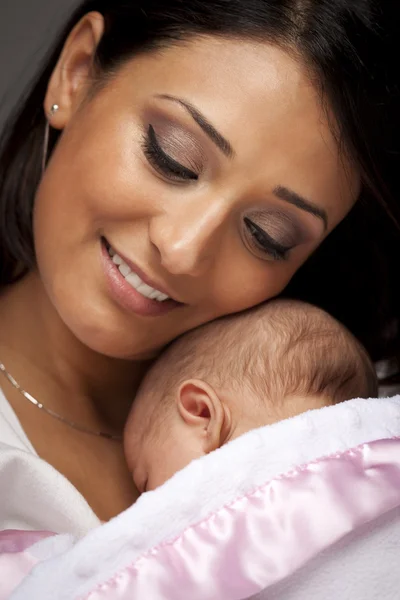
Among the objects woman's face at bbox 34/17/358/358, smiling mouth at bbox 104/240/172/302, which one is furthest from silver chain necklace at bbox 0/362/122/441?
smiling mouth at bbox 104/240/172/302

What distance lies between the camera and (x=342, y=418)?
127 centimetres

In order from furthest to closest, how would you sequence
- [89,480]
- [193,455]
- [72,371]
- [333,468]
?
[72,371]
[89,480]
[193,455]
[333,468]

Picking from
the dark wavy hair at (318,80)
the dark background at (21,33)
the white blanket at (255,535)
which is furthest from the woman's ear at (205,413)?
the dark background at (21,33)

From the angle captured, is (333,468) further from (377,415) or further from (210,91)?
(210,91)

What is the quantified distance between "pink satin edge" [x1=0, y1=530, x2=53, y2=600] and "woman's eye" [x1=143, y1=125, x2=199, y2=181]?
59cm

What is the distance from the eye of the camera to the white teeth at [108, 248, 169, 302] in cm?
151

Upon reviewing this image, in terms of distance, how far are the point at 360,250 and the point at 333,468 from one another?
874mm

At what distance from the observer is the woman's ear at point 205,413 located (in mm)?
1380

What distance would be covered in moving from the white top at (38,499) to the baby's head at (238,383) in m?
0.12

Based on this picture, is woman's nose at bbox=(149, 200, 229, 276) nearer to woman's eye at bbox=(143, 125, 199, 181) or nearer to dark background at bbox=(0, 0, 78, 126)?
woman's eye at bbox=(143, 125, 199, 181)

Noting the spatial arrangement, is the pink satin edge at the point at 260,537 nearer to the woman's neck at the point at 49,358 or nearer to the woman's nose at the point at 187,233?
the woman's nose at the point at 187,233

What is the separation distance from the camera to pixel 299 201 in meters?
1.51

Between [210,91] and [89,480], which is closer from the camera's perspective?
[210,91]

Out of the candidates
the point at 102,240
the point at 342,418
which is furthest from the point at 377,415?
the point at 102,240
